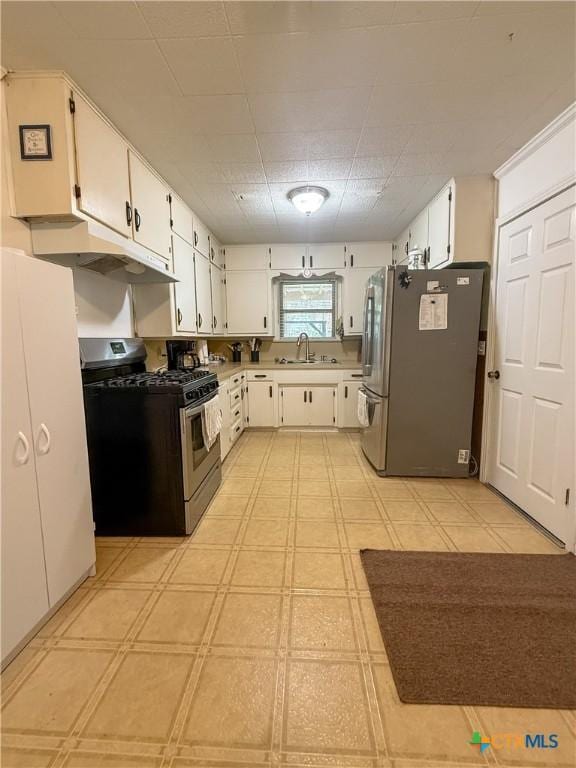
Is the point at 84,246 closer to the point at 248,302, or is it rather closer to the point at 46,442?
the point at 46,442

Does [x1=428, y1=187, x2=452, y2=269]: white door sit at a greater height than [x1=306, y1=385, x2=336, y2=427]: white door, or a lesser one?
greater

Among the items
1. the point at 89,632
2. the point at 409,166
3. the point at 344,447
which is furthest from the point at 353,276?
the point at 89,632

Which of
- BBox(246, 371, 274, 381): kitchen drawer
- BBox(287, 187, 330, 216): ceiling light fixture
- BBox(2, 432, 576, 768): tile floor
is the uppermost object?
BBox(287, 187, 330, 216): ceiling light fixture

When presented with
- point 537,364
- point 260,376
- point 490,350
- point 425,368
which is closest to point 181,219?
point 260,376

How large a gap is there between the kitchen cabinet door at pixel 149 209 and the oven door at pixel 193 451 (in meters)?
1.27

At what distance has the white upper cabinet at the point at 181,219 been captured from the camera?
2820 millimetres

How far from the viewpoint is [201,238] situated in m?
3.57

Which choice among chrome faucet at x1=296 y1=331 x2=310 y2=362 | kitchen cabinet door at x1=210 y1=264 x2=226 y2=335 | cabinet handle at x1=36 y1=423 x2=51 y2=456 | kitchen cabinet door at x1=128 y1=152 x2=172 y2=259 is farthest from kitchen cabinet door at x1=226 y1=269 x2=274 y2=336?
cabinet handle at x1=36 y1=423 x2=51 y2=456

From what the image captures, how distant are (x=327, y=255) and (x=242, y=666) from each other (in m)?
4.19

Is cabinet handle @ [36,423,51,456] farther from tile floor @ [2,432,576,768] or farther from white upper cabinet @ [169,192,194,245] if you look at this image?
white upper cabinet @ [169,192,194,245]

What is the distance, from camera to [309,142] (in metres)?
2.15

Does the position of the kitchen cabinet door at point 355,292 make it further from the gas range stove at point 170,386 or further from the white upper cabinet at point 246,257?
the gas range stove at point 170,386

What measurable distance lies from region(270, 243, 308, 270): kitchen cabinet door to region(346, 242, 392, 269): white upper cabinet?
59 centimetres

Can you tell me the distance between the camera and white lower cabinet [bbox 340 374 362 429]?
409 centimetres
